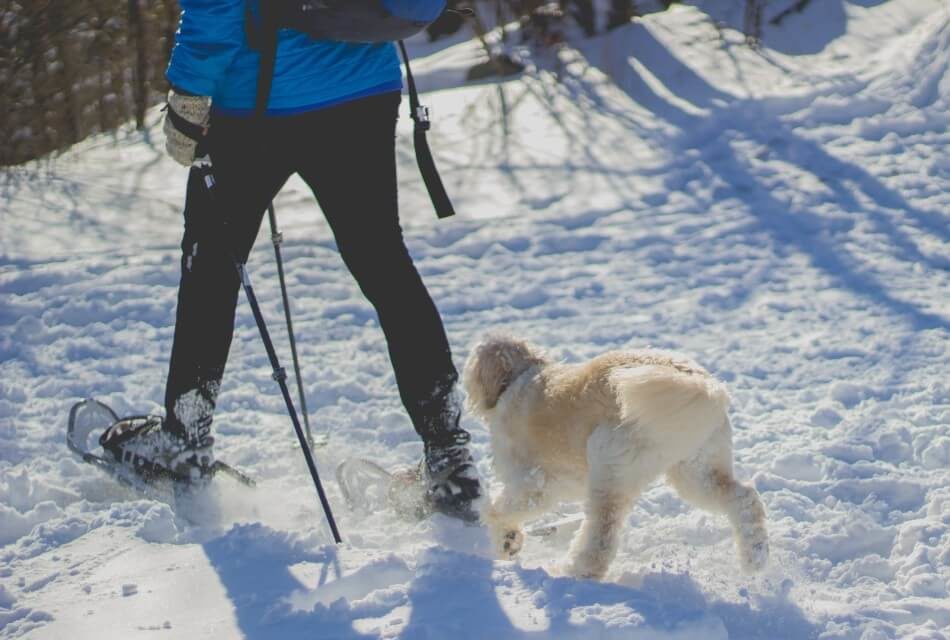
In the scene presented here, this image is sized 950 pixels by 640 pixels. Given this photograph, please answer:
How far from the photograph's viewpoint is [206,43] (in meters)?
3.18

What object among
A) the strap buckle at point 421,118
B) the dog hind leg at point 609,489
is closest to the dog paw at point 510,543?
the dog hind leg at point 609,489

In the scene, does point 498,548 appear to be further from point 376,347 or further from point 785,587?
point 376,347

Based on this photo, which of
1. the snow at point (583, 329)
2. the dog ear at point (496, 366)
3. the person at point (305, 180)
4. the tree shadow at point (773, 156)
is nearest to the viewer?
the snow at point (583, 329)

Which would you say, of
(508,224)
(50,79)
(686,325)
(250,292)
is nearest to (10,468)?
(250,292)

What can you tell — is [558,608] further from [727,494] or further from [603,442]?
[727,494]

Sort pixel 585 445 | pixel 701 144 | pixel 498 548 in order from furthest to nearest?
pixel 701 144 < pixel 498 548 < pixel 585 445

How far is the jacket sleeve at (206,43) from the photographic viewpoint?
3.13 m

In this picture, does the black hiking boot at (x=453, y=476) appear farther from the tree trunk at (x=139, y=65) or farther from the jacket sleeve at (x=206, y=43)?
the tree trunk at (x=139, y=65)

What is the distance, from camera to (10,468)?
425 centimetres

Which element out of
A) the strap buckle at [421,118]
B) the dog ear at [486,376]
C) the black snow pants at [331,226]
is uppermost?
the strap buckle at [421,118]

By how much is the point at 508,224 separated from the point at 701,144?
1.83 metres

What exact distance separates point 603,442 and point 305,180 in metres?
1.22

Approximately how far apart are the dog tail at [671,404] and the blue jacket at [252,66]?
3.87ft

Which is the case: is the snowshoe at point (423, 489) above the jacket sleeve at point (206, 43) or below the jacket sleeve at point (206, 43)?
below
